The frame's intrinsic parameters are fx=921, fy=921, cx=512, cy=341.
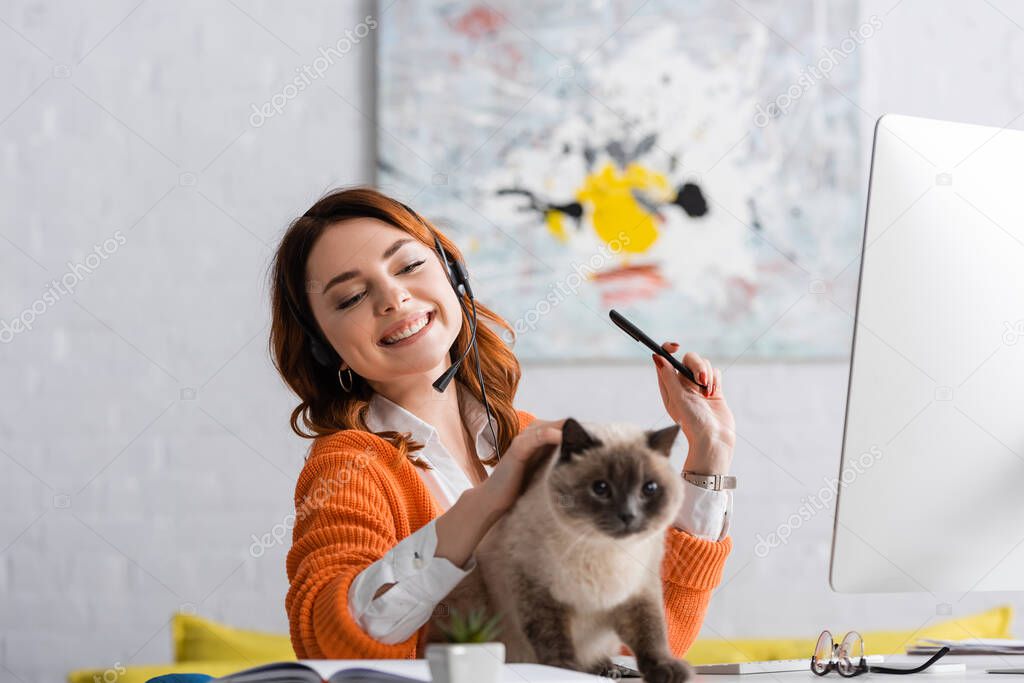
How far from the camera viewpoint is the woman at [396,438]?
3.21 ft

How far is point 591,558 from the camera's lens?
862mm

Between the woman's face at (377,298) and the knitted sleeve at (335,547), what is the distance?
138 mm

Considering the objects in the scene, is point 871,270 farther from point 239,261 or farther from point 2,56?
point 2,56

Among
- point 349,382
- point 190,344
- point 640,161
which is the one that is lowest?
point 349,382

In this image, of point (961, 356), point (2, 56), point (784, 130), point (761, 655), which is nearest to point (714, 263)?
point (784, 130)

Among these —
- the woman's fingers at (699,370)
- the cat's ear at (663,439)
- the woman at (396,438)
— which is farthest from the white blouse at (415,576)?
the cat's ear at (663,439)

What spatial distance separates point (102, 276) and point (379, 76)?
0.91 m

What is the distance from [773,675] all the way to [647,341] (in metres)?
0.39

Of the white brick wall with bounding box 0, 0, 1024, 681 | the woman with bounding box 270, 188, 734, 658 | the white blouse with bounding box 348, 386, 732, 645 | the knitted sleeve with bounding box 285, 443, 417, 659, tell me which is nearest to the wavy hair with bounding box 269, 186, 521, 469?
the woman with bounding box 270, 188, 734, 658

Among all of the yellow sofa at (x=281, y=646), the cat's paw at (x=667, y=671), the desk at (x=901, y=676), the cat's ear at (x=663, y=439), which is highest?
the yellow sofa at (x=281, y=646)

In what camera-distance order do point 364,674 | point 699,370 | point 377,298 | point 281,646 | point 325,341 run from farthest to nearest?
1. point 281,646
2. point 325,341
3. point 377,298
4. point 699,370
5. point 364,674

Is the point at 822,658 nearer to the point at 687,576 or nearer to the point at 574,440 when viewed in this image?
the point at 687,576

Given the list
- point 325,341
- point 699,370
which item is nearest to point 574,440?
point 699,370

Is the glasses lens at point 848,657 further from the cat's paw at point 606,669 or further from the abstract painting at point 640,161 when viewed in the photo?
the abstract painting at point 640,161
